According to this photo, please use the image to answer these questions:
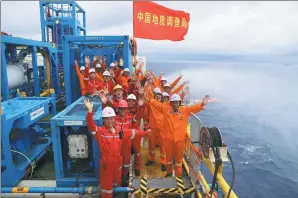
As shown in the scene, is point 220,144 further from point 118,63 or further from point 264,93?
point 264,93

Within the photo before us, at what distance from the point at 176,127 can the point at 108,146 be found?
1350mm

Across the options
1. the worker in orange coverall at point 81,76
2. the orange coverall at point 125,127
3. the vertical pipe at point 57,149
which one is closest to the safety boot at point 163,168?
the orange coverall at point 125,127

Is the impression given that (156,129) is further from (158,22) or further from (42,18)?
(42,18)

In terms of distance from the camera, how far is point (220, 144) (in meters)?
3.35

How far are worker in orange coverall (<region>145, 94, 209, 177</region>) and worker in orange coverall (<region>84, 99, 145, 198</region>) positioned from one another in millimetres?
952

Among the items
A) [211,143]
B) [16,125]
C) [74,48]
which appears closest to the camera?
[211,143]

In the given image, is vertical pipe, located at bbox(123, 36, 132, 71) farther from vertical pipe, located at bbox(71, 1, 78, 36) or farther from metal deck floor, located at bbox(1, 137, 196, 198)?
vertical pipe, located at bbox(71, 1, 78, 36)

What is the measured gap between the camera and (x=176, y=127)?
4.51 metres

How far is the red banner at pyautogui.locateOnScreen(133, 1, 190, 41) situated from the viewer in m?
6.31

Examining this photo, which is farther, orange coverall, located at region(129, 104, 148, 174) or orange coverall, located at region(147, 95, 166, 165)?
orange coverall, located at region(147, 95, 166, 165)

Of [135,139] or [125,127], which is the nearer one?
[125,127]

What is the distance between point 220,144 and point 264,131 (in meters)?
22.4

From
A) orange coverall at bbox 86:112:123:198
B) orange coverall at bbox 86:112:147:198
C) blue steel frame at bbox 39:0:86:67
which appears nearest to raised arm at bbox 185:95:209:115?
orange coverall at bbox 86:112:147:198

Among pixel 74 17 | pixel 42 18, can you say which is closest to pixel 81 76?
pixel 74 17
